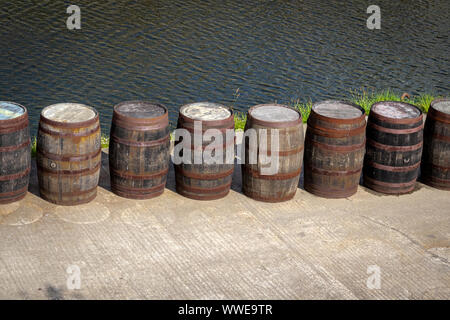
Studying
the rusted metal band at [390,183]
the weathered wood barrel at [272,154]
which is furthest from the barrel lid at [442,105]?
the weathered wood barrel at [272,154]

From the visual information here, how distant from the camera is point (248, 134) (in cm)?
816

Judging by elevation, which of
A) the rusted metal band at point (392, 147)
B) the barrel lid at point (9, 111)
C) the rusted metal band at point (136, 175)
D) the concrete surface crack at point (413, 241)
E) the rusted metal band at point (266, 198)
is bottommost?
the concrete surface crack at point (413, 241)

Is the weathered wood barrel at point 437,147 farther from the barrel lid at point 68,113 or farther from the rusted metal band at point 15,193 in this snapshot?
the rusted metal band at point 15,193

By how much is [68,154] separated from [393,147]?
12.0ft

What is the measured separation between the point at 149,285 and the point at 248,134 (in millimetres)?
2245

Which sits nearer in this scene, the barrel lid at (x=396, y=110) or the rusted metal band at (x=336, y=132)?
the rusted metal band at (x=336, y=132)

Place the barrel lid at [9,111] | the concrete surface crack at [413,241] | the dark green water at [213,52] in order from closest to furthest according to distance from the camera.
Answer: the concrete surface crack at [413,241] → the barrel lid at [9,111] → the dark green water at [213,52]

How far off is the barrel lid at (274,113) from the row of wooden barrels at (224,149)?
1 cm

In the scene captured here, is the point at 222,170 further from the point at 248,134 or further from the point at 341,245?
the point at 341,245

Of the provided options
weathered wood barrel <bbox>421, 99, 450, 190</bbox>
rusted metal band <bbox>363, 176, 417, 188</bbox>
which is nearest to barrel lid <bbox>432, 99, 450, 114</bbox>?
weathered wood barrel <bbox>421, 99, 450, 190</bbox>

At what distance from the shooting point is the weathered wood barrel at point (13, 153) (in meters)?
7.58

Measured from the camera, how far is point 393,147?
8.50 m

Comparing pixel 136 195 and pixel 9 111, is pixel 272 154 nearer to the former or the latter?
pixel 136 195

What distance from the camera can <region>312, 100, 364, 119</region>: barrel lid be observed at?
27.5 feet
